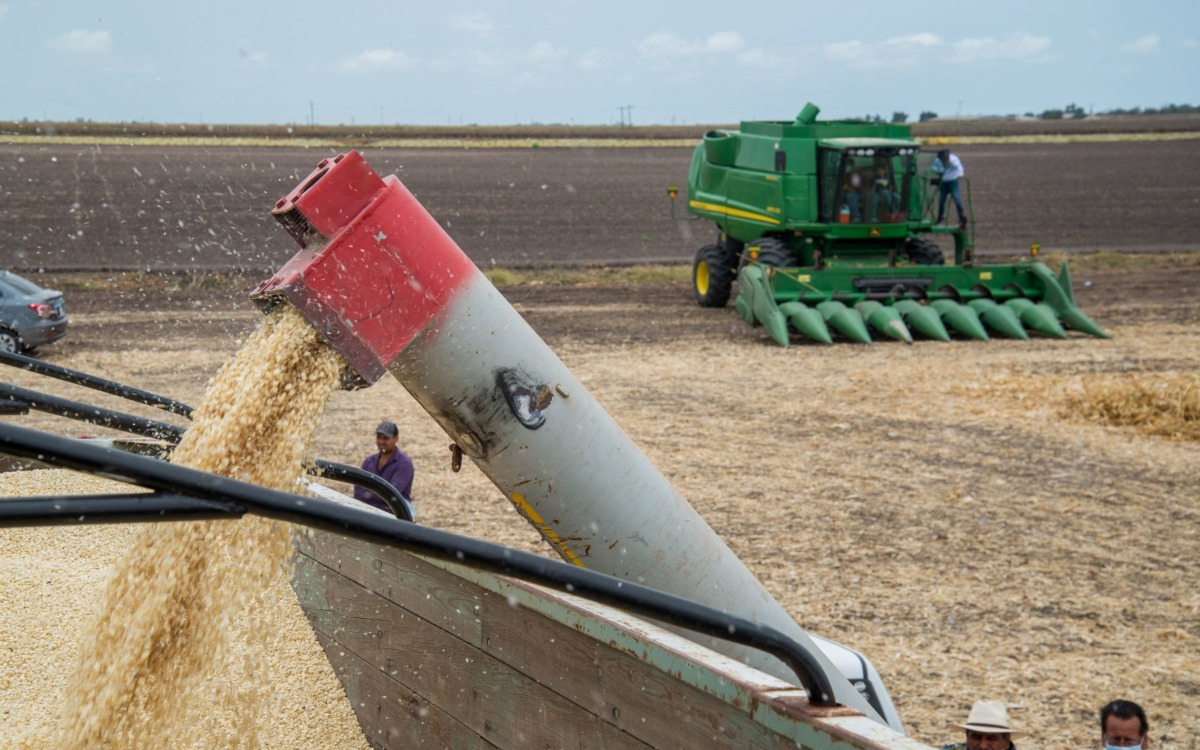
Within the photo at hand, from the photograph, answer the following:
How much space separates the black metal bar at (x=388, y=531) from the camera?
1.53 metres

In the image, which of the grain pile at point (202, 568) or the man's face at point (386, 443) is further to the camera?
the man's face at point (386, 443)

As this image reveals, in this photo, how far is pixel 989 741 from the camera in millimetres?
3633

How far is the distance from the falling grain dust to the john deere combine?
10.7 metres

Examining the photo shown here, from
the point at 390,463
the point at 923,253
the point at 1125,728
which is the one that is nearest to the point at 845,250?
the point at 923,253

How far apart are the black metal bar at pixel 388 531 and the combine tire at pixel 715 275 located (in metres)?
14.1

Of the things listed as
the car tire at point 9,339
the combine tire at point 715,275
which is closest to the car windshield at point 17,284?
the car tire at point 9,339

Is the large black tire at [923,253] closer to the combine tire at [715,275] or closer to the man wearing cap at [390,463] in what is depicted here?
the combine tire at [715,275]

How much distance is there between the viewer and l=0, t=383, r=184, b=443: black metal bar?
2668 mm

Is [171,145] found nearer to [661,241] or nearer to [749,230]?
[661,241]

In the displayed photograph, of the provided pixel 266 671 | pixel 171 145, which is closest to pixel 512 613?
pixel 266 671

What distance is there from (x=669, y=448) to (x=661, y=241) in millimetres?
14640

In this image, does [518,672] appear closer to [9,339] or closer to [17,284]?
[9,339]

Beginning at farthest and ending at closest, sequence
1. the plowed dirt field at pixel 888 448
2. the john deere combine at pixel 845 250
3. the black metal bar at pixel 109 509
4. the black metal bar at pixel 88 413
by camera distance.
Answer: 1. the john deere combine at pixel 845 250
2. the plowed dirt field at pixel 888 448
3. the black metal bar at pixel 88 413
4. the black metal bar at pixel 109 509

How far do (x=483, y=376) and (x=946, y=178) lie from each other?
15.1 meters
